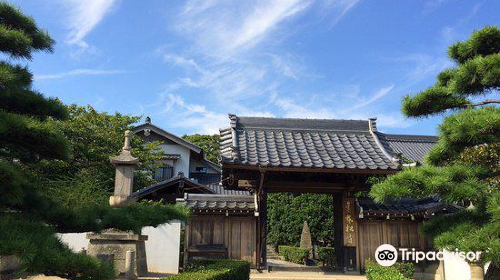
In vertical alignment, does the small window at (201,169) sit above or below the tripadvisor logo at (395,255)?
above

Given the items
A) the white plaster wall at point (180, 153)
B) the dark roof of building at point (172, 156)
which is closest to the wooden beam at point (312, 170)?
the dark roof of building at point (172, 156)

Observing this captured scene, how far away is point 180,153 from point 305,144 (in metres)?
18.2

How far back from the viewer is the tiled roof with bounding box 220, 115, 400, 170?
9578 millimetres

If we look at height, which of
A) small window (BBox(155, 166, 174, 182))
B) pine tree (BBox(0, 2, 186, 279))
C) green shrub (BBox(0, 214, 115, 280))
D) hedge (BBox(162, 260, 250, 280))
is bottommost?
hedge (BBox(162, 260, 250, 280))

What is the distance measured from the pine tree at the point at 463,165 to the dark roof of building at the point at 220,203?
Answer: 5.74 meters

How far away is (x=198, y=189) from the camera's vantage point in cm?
1975

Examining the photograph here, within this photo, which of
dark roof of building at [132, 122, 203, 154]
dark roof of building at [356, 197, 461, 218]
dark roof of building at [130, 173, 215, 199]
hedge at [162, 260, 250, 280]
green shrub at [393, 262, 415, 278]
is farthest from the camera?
dark roof of building at [132, 122, 203, 154]

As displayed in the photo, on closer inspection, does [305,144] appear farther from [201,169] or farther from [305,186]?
[201,169]

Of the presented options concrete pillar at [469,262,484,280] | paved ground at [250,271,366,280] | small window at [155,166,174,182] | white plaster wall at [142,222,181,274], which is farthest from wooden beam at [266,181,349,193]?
small window at [155,166,174,182]

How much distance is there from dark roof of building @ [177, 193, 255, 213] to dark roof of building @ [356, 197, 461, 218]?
306cm

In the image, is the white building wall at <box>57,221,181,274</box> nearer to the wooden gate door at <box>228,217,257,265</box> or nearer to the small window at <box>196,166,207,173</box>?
the wooden gate door at <box>228,217,257,265</box>

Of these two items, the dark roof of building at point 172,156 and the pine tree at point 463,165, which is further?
the dark roof of building at point 172,156

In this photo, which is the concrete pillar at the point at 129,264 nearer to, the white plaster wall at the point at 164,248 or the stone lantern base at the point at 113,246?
the stone lantern base at the point at 113,246

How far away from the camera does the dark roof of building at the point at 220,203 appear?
10828 mm
